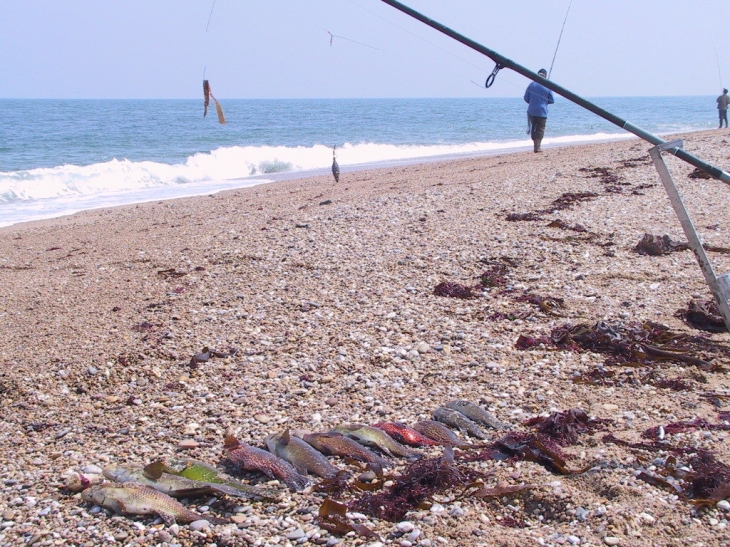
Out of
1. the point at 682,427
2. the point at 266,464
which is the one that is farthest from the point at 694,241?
the point at 266,464

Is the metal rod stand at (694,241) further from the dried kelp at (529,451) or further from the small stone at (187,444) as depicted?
the small stone at (187,444)

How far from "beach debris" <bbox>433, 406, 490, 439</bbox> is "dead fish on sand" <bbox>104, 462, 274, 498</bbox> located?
1.30m

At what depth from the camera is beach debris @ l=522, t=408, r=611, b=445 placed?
152 inches

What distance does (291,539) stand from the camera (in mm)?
3041

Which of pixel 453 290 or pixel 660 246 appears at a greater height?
pixel 660 246

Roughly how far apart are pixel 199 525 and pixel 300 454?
2.41ft

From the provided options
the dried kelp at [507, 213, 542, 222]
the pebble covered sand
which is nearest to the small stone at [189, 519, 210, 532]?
the pebble covered sand

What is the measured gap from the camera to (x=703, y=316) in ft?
18.0

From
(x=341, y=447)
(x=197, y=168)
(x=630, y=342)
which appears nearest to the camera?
(x=341, y=447)

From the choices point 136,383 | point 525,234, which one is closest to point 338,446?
point 136,383

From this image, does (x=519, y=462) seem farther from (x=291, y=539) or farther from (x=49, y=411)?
(x=49, y=411)
